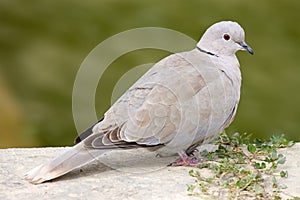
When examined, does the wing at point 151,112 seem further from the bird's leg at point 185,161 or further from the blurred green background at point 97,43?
the blurred green background at point 97,43

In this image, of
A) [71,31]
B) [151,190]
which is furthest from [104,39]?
[151,190]

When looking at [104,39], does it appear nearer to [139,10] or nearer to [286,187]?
[139,10]

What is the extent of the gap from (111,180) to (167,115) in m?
0.47

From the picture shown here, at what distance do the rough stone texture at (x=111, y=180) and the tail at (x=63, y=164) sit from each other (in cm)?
4

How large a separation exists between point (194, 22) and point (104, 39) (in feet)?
3.44

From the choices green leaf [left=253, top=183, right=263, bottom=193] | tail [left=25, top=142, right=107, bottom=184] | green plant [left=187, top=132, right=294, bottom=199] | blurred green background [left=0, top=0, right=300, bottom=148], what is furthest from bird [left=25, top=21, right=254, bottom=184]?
blurred green background [left=0, top=0, right=300, bottom=148]

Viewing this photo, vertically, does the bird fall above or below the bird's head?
below

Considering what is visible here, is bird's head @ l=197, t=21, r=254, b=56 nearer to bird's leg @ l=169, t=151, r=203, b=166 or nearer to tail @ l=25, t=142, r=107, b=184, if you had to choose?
bird's leg @ l=169, t=151, r=203, b=166

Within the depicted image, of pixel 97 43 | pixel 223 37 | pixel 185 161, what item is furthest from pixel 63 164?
pixel 97 43

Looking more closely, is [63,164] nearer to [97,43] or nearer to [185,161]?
[185,161]

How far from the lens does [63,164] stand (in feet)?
13.6

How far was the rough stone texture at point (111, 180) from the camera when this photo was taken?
3957 mm

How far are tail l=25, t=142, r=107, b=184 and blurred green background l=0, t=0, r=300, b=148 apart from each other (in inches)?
142

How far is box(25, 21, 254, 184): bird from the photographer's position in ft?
13.7
